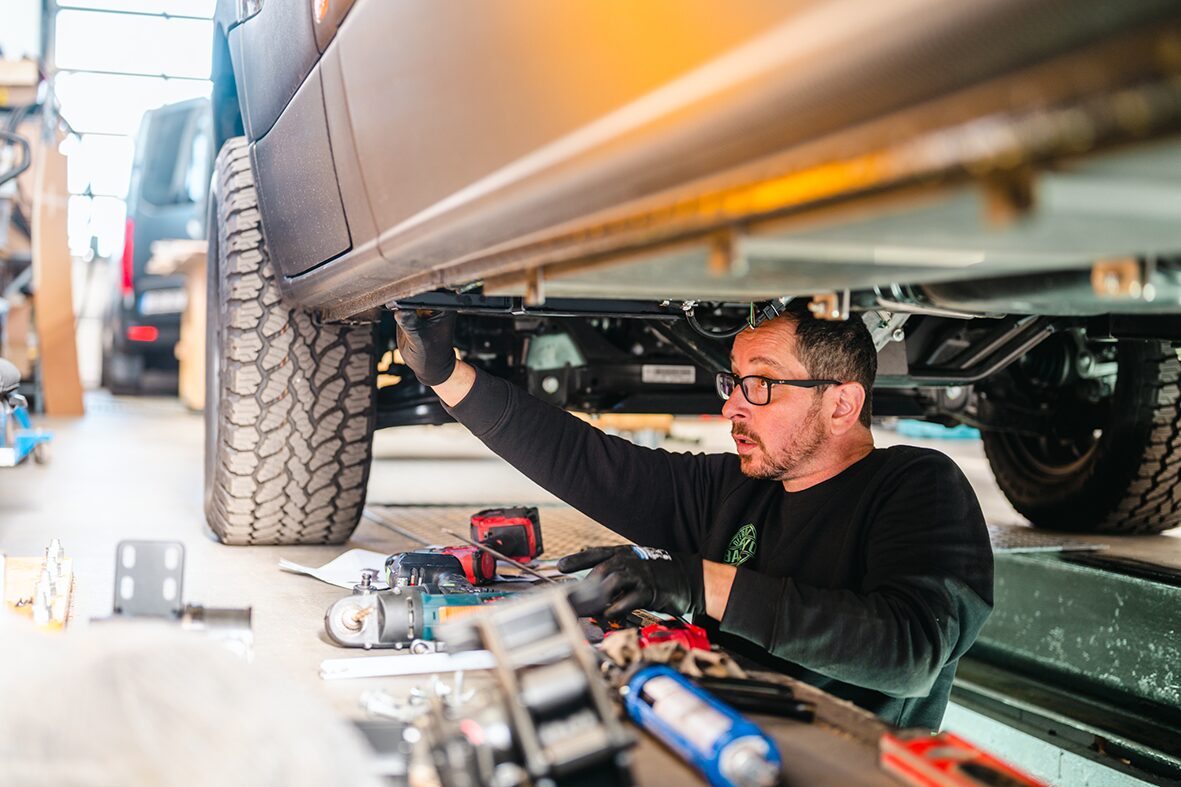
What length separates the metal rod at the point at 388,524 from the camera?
2.82m

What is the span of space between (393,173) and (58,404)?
6.56 metres

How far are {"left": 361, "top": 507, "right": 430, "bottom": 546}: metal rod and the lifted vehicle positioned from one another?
0.74ft

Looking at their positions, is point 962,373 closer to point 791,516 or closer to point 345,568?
point 791,516

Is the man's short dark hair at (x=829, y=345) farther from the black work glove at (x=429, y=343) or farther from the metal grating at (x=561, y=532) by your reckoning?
the metal grating at (x=561, y=532)

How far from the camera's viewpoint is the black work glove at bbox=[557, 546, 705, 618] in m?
1.48

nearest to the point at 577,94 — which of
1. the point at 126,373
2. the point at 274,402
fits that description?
the point at 274,402

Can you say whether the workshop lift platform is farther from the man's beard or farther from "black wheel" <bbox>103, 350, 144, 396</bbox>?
"black wheel" <bbox>103, 350, 144, 396</bbox>

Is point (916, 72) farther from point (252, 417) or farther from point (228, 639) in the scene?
point (252, 417)

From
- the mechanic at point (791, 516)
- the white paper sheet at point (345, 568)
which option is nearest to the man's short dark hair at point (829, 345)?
the mechanic at point (791, 516)

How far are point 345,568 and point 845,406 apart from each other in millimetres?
1120

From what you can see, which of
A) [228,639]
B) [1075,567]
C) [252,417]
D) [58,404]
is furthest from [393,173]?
[58,404]

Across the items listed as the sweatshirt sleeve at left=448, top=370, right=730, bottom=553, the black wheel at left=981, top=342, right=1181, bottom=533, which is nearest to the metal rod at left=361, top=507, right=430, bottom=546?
the sweatshirt sleeve at left=448, top=370, right=730, bottom=553

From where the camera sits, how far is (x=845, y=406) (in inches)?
75.7

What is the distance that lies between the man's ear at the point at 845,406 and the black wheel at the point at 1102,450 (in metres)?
1.53
